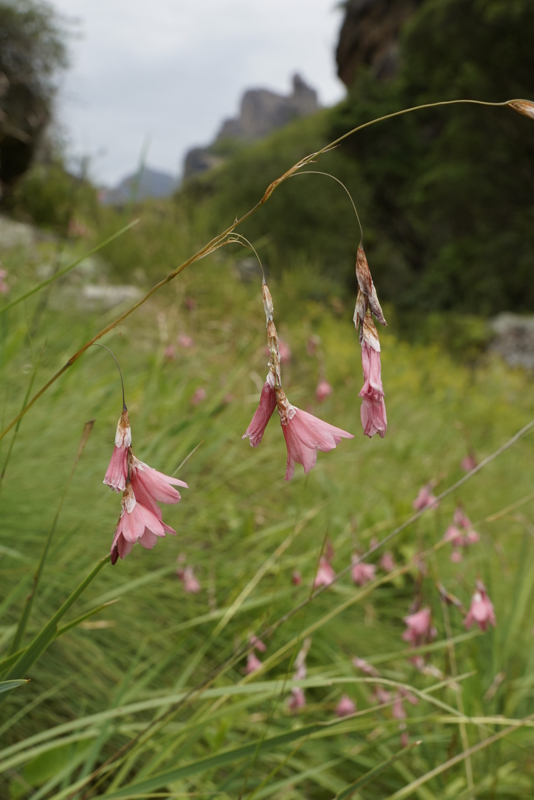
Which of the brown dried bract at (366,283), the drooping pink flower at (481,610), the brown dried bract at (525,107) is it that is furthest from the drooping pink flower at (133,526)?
→ the drooping pink flower at (481,610)

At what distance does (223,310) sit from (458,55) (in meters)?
9.28

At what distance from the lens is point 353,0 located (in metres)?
22.7

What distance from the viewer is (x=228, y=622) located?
154 cm

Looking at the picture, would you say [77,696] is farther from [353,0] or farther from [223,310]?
[353,0]

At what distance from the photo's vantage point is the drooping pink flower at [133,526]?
0.49 metres

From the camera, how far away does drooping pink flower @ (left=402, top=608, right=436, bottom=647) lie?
120 cm

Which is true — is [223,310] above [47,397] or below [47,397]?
above

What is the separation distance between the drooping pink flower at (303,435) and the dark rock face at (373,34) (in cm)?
2384

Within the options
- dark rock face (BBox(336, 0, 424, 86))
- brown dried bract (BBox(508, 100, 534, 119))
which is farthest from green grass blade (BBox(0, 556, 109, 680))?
dark rock face (BBox(336, 0, 424, 86))

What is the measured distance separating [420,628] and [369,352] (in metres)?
0.91

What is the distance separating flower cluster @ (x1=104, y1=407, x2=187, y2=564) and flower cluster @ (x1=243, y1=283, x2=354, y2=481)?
0.32ft

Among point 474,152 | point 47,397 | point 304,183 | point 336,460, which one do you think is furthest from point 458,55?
point 47,397

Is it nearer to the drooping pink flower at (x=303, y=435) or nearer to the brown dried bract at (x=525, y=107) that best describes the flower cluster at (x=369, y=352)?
the drooping pink flower at (x=303, y=435)

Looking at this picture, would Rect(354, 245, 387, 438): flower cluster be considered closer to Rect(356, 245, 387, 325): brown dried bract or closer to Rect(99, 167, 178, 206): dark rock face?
Rect(356, 245, 387, 325): brown dried bract
